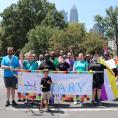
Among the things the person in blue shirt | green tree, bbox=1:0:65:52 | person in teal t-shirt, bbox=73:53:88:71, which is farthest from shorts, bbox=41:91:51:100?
green tree, bbox=1:0:65:52

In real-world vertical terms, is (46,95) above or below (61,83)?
below

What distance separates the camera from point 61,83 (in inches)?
545

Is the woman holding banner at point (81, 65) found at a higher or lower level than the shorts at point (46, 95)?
higher

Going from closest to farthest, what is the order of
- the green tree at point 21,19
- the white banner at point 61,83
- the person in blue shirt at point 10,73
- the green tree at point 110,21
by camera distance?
the person in blue shirt at point 10,73
the white banner at point 61,83
the green tree at point 21,19
the green tree at point 110,21

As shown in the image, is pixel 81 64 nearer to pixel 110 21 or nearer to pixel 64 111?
pixel 64 111

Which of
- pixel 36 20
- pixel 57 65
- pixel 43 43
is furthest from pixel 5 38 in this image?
pixel 57 65

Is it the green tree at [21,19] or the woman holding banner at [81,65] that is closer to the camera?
the woman holding banner at [81,65]

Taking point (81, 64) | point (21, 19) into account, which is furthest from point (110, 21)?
point (81, 64)

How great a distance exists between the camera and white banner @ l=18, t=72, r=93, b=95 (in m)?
13.8

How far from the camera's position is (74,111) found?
505 inches

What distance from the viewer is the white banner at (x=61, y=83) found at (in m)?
13.8

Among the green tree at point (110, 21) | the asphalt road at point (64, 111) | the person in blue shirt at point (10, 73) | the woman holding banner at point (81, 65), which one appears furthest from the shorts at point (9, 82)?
the green tree at point (110, 21)

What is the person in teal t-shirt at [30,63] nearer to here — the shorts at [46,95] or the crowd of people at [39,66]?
the crowd of people at [39,66]

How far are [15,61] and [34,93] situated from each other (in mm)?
1167
